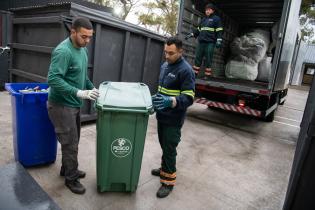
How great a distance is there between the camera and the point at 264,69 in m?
6.93

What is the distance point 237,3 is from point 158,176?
17.4ft

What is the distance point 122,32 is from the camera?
4.75 m

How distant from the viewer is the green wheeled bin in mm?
2322

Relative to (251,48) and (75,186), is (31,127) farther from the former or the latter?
(251,48)

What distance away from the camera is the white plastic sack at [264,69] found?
22.5 feet

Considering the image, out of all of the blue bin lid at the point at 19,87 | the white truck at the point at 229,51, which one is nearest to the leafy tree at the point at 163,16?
the white truck at the point at 229,51

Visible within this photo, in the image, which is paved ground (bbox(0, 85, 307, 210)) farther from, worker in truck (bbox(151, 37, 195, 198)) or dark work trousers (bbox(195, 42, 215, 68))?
dark work trousers (bbox(195, 42, 215, 68))

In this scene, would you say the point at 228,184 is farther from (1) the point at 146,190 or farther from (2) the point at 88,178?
(2) the point at 88,178

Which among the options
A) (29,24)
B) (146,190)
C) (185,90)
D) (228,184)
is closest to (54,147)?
(146,190)

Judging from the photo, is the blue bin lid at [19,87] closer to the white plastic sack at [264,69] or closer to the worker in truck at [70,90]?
the worker in truck at [70,90]

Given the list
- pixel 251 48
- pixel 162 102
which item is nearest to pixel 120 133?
pixel 162 102

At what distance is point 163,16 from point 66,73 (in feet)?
68.4

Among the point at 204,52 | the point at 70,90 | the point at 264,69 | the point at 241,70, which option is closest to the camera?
the point at 70,90

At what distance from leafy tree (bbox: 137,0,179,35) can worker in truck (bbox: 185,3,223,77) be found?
1383 cm
